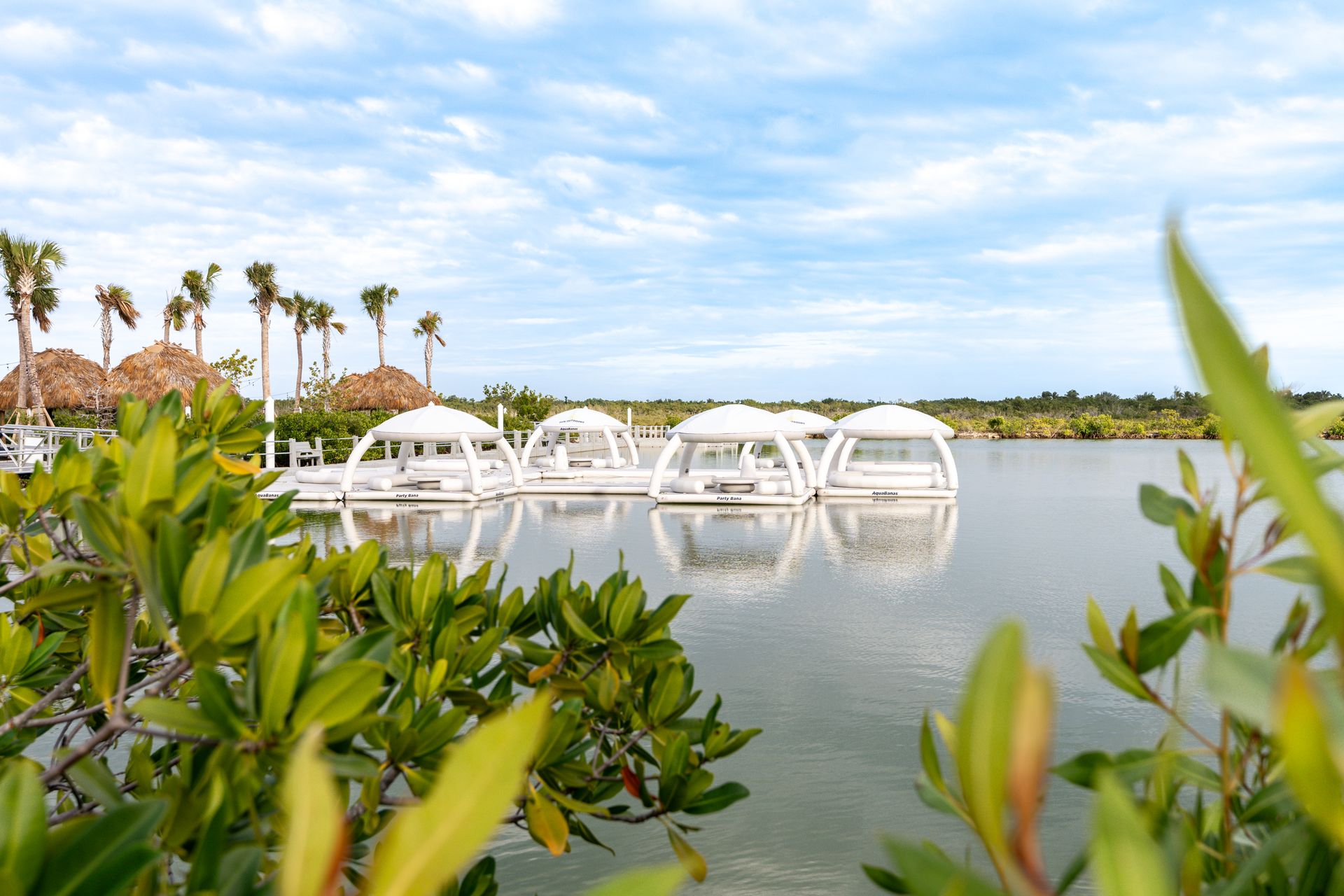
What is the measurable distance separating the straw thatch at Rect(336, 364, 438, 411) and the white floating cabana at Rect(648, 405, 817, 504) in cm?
2030

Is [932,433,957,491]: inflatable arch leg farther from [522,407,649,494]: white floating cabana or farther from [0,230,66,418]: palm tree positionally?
[0,230,66,418]: palm tree

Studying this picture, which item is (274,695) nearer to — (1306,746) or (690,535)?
(1306,746)

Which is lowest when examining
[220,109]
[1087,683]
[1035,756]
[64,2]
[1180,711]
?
[1087,683]

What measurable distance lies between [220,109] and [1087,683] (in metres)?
19.3

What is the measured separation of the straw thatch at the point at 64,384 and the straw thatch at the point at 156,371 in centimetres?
104

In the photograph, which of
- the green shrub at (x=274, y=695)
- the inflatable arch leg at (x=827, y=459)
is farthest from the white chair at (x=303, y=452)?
the green shrub at (x=274, y=695)

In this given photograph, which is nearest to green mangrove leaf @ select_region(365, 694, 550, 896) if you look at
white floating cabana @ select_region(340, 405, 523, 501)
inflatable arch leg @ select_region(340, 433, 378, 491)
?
white floating cabana @ select_region(340, 405, 523, 501)

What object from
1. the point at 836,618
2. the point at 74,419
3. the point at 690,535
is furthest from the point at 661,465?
the point at 74,419

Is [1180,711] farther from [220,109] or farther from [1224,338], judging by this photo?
[220,109]

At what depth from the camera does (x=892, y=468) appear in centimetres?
2186

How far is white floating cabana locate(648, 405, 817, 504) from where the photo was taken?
63.5ft

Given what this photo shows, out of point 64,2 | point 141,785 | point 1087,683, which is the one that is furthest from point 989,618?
point 64,2

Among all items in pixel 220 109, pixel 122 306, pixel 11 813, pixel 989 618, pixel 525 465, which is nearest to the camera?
pixel 11 813

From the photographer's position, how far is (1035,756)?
29 centimetres
